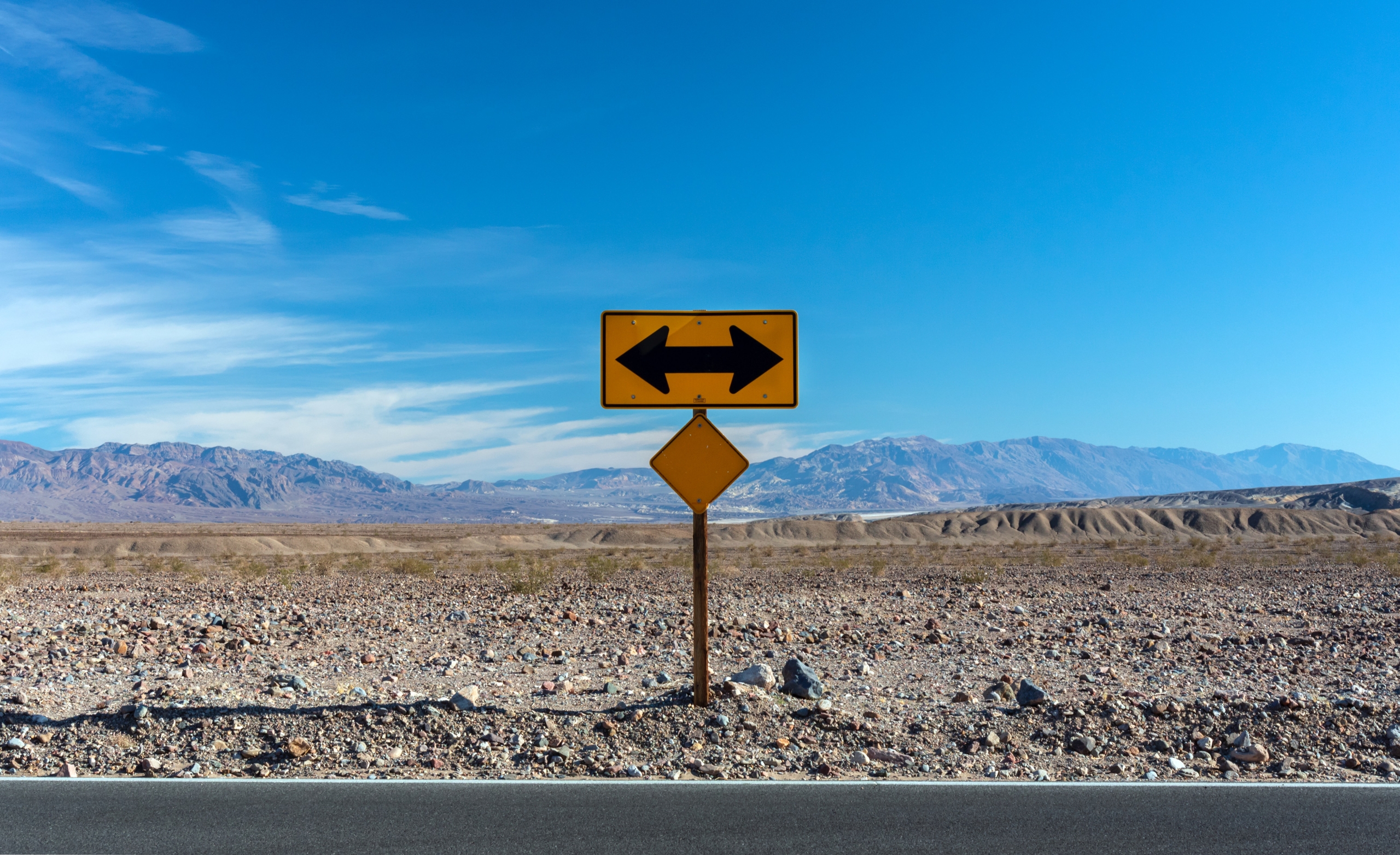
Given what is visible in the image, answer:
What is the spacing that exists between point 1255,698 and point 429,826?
25.9 feet

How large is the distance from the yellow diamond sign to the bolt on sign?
1 cm

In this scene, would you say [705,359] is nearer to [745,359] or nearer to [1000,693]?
[745,359]

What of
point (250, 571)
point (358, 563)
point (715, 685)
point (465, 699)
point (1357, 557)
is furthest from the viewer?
point (358, 563)

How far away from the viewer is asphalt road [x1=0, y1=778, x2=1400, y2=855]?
5168 mm

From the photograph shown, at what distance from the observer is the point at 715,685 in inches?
354

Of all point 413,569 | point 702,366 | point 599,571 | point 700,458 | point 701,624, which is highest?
point 702,366

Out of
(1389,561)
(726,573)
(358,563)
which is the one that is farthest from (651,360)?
(1389,561)

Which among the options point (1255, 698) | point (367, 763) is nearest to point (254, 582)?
point (367, 763)

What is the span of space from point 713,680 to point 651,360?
400cm

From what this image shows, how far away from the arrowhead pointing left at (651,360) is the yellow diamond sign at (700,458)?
0.44 meters

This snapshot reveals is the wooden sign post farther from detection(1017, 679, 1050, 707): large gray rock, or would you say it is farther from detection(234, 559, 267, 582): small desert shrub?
detection(234, 559, 267, 582): small desert shrub

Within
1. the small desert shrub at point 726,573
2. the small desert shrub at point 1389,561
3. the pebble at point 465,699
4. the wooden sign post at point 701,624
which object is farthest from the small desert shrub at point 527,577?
the small desert shrub at point 1389,561

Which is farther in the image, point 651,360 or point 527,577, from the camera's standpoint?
point 527,577

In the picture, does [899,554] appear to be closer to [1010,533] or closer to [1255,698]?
[1255,698]
